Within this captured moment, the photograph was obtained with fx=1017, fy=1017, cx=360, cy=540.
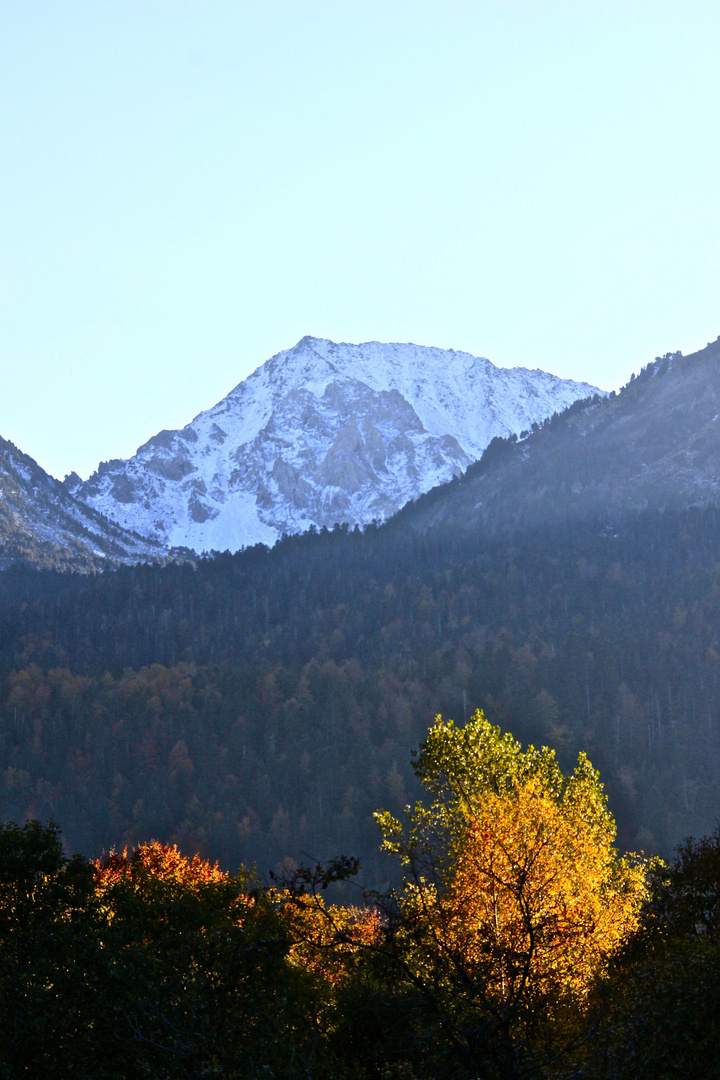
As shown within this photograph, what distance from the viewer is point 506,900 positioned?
2469 centimetres

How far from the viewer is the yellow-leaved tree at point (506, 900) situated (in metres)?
17.2

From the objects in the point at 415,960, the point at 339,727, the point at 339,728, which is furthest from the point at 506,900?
the point at 339,727

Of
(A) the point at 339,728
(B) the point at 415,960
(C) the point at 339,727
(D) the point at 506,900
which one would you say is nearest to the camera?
(B) the point at 415,960

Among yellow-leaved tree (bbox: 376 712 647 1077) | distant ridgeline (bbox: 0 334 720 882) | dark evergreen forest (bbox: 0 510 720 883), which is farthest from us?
distant ridgeline (bbox: 0 334 720 882)

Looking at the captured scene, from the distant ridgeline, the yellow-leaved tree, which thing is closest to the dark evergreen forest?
the distant ridgeline

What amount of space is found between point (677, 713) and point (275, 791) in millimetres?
60396

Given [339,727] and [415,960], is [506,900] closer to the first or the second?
[415,960]

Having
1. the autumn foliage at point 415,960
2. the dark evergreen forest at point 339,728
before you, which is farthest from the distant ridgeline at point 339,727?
the autumn foliage at point 415,960

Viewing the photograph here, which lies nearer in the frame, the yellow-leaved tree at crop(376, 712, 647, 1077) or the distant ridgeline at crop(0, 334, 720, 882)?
the yellow-leaved tree at crop(376, 712, 647, 1077)

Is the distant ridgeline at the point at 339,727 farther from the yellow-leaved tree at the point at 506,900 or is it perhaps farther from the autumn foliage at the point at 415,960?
the autumn foliage at the point at 415,960

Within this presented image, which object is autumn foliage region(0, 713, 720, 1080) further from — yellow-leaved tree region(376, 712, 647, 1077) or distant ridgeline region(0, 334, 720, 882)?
distant ridgeline region(0, 334, 720, 882)

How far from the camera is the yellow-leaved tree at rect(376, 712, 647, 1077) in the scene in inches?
676

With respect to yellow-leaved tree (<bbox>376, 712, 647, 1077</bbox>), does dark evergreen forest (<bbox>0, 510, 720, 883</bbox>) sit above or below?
above

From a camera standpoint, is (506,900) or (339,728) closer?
(506,900)
